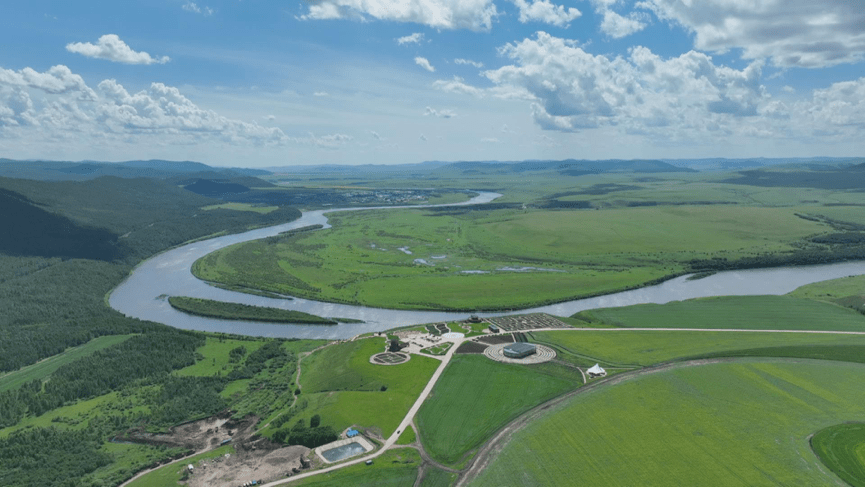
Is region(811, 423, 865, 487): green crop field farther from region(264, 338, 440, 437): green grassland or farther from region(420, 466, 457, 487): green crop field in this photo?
region(264, 338, 440, 437): green grassland

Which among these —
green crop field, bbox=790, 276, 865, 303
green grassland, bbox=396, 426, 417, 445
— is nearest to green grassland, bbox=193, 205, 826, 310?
green crop field, bbox=790, 276, 865, 303

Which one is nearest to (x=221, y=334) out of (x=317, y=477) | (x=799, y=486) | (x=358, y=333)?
(x=358, y=333)

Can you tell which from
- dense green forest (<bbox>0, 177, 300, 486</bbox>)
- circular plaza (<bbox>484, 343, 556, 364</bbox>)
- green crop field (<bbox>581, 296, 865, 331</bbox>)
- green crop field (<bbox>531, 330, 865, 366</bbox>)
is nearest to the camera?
dense green forest (<bbox>0, 177, 300, 486</bbox>)

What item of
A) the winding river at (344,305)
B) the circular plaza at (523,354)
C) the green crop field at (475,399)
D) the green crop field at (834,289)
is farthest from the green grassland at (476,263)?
the green crop field at (475,399)

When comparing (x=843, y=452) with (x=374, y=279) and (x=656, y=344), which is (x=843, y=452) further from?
(x=374, y=279)

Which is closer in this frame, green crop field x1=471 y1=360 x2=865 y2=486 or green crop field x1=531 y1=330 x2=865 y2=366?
green crop field x1=471 y1=360 x2=865 y2=486

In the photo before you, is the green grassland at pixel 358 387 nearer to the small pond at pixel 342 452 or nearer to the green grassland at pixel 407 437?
the green grassland at pixel 407 437

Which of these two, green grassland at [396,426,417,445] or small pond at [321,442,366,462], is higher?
green grassland at [396,426,417,445]
